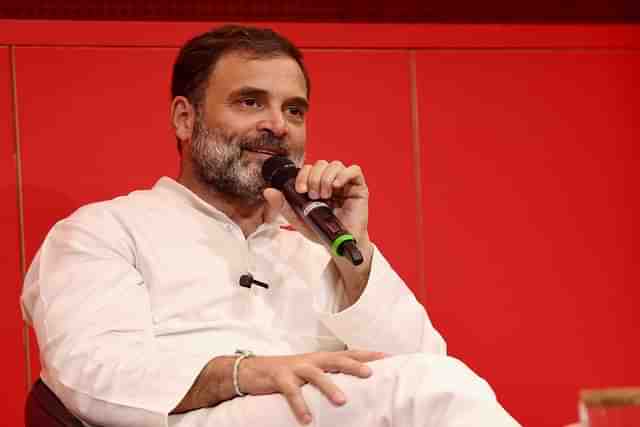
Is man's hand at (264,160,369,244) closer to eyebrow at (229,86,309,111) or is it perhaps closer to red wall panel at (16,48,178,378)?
eyebrow at (229,86,309,111)

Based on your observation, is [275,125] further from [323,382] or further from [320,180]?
[323,382]

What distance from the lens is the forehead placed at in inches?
85.9

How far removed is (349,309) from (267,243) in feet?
1.14

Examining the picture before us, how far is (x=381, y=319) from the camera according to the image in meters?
1.95

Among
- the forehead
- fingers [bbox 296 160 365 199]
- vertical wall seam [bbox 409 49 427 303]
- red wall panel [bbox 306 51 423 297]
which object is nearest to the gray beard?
the forehead

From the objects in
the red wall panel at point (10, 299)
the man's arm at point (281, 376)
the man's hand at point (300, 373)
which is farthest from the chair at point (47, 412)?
the red wall panel at point (10, 299)

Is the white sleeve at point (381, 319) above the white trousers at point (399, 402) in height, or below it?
above

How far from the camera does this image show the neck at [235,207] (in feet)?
7.24

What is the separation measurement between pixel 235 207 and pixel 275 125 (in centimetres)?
22

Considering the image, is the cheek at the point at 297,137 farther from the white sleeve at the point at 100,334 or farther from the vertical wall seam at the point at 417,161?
the vertical wall seam at the point at 417,161

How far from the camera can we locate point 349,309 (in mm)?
1930

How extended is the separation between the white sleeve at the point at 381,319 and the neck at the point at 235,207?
32 cm

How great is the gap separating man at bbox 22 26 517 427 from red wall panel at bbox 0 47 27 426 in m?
0.47

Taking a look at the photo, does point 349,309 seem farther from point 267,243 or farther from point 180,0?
point 180,0
